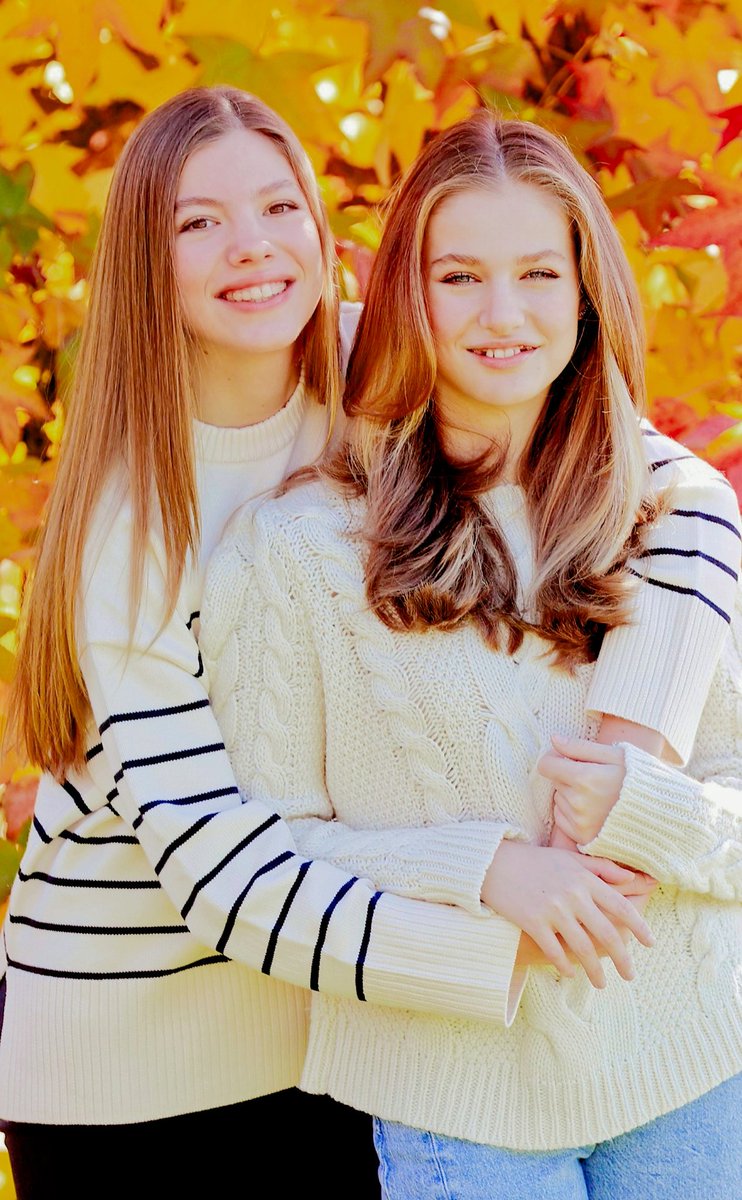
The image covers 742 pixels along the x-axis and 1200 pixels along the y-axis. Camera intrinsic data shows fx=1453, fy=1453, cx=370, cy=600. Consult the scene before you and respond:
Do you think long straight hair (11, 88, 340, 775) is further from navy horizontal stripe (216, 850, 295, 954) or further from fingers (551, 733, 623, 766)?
fingers (551, 733, 623, 766)

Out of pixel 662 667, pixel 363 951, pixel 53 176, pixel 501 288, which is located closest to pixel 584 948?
pixel 363 951

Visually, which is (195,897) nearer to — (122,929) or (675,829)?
(122,929)

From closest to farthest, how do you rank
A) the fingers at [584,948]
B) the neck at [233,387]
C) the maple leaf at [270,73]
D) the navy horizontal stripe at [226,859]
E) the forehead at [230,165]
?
the fingers at [584,948]
the navy horizontal stripe at [226,859]
the forehead at [230,165]
the neck at [233,387]
the maple leaf at [270,73]

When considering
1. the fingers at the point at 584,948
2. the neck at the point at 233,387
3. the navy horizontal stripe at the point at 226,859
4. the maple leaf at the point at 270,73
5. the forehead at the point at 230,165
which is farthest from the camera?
the maple leaf at the point at 270,73

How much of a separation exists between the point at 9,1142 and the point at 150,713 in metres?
0.75

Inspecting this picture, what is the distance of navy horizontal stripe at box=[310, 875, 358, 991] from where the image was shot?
1782 millimetres

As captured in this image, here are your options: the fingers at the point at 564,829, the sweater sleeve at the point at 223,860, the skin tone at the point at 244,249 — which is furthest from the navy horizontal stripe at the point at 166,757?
the skin tone at the point at 244,249

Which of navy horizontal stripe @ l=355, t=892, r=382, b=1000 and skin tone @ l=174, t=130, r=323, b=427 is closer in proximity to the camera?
navy horizontal stripe @ l=355, t=892, r=382, b=1000

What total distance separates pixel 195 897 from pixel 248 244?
34.7 inches

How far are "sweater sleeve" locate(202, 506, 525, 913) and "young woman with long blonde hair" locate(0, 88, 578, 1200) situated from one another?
0.04 meters

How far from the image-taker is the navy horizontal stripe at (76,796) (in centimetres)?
204

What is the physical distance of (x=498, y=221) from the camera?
1.90 metres

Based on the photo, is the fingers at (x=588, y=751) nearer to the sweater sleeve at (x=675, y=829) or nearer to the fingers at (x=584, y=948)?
the sweater sleeve at (x=675, y=829)

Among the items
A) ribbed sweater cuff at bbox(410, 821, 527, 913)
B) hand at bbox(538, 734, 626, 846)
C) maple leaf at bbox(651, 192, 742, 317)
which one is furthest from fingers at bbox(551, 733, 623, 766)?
maple leaf at bbox(651, 192, 742, 317)
